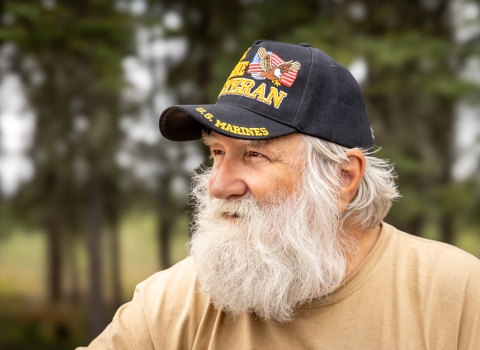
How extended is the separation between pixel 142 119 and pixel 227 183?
725 centimetres

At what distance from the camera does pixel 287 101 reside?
197 cm

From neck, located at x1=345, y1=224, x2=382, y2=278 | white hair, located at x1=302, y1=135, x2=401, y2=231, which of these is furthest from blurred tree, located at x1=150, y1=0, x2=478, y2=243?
neck, located at x1=345, y1=224, x2=382, y2=278

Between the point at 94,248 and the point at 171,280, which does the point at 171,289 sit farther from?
the point at 94,248

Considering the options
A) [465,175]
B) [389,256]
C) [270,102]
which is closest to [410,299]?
[389,256]

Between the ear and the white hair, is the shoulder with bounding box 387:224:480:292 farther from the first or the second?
the ear

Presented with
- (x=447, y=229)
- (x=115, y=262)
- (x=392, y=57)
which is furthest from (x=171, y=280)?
(x=115, y=262)

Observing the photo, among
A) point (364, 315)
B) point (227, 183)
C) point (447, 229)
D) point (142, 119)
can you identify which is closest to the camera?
point (364, 315)

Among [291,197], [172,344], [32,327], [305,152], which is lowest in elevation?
[32,327]

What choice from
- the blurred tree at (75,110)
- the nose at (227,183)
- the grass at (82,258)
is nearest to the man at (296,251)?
the nose at (227,183)

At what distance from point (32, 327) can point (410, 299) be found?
32.9 feet

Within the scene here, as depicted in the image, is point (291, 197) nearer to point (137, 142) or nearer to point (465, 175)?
point (465, 175)

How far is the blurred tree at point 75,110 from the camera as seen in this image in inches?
295

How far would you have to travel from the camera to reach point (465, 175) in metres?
7.83

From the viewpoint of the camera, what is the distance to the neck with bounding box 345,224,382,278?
206 cm
